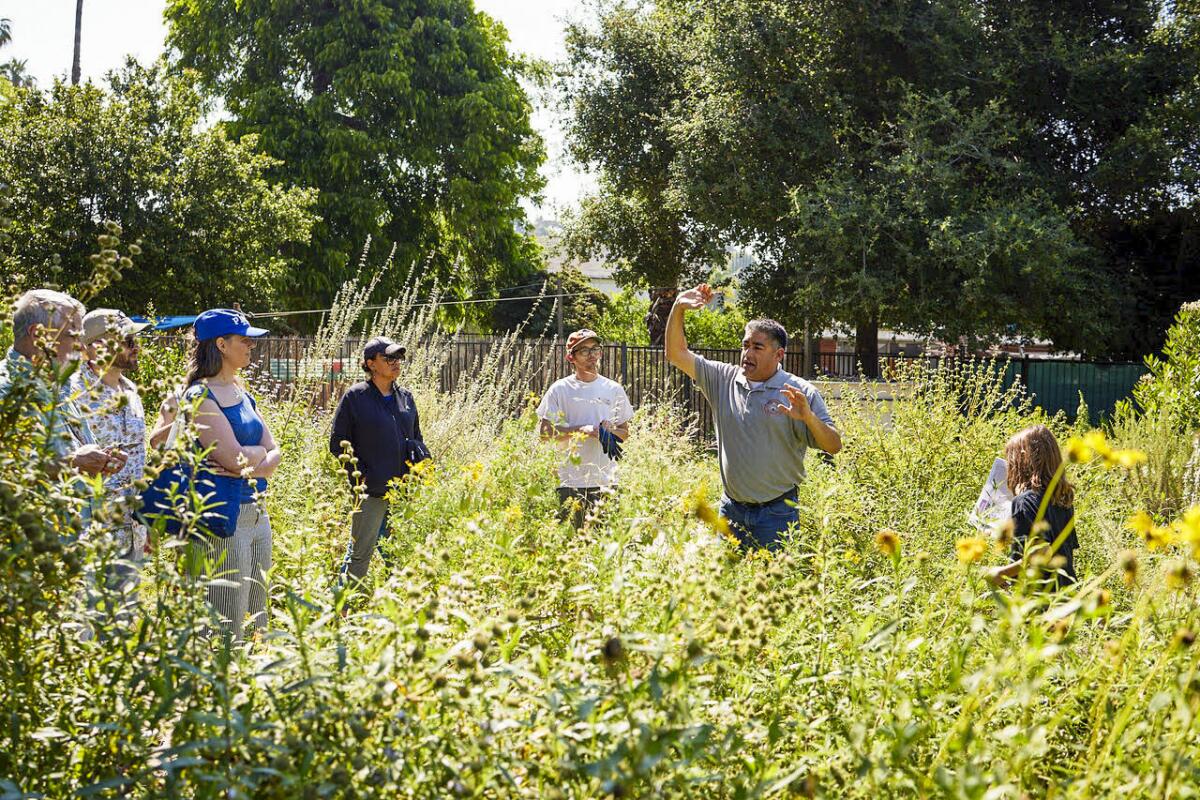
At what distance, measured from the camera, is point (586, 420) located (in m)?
5.93

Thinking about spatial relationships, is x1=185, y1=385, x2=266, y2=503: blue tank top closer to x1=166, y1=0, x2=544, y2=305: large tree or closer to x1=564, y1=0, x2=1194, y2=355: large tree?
x1=564, y1=0, x2=1194, y2=355: large tree

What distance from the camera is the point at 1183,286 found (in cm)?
1850

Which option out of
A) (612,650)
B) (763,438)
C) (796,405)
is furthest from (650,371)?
(612,650)

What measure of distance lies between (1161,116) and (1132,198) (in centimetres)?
178

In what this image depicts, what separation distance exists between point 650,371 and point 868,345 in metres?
6.60

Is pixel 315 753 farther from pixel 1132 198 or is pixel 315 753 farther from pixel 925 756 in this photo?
pixel 1132 198

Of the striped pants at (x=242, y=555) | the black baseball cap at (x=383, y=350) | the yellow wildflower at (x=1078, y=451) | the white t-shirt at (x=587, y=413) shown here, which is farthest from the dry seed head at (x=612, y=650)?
the white t-shirt at (x=587, y=413)

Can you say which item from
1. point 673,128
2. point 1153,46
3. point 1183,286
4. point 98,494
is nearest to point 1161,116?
point 1153,46

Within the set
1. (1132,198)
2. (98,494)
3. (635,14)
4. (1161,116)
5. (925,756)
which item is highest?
(635,14)

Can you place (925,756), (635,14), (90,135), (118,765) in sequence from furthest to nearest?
1. (635,14)
2. (90,135)
3. (925,756)
4. (118,765)

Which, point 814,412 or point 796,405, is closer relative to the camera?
point 796,405

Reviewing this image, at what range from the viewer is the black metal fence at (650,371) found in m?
10.7

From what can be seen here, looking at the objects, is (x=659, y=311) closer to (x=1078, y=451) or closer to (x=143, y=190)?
(x=143, y=190)

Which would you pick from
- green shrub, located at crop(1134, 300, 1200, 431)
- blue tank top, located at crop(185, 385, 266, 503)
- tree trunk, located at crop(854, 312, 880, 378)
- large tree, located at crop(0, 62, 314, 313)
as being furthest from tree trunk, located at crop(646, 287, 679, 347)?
blue tank top, located at crop(185, 385, 266, 503)
